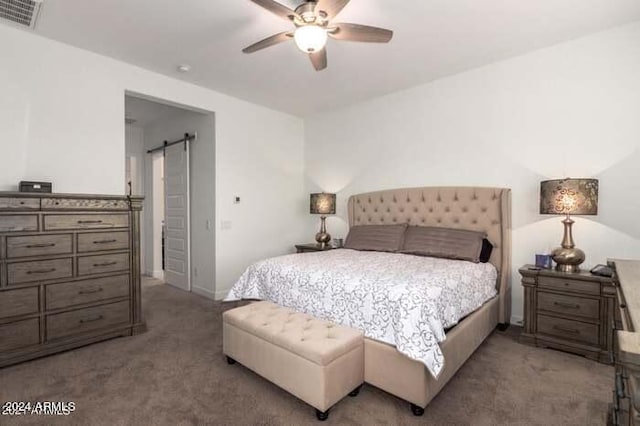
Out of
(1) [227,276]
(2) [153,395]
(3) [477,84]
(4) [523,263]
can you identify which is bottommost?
(2) [153,395]

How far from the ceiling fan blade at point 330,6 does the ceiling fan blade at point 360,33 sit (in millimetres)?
112

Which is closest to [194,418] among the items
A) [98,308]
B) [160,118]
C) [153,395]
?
[153,395]

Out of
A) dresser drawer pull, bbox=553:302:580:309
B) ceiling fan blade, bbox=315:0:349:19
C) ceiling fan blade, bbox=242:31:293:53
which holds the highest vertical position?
ceiling fan blade, bbox=315:0:349:19

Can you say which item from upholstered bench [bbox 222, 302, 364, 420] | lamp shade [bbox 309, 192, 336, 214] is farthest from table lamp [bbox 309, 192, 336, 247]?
upholstered bench [bbox 222, 302, 364, 420]

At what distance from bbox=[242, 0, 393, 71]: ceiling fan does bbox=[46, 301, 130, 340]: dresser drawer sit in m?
2.75

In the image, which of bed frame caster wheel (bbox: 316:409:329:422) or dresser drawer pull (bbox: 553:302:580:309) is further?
dresser drawer pull (bbox: 553:302:580:309)

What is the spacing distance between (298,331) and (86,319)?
211 cm

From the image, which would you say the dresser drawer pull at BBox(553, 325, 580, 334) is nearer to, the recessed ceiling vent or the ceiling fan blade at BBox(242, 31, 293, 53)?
the ceiling fan blade at BBox(242, 31, 293, 53)

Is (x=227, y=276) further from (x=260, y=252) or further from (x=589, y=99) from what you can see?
(x=589, y=99)

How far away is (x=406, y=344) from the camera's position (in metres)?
1.88

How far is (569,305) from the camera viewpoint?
2.71 m

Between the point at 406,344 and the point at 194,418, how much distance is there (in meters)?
1.34

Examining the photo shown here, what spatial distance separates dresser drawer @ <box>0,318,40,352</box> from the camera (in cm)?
248

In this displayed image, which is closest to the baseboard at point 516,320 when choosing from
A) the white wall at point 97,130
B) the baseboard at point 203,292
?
the white wall at point 97,130
